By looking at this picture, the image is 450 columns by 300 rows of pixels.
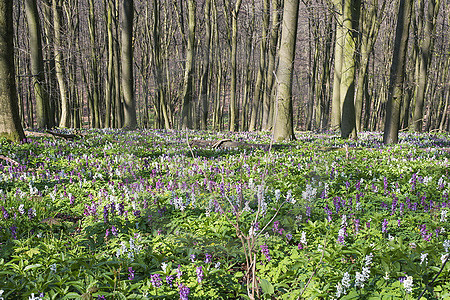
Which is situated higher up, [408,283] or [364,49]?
[364,49]

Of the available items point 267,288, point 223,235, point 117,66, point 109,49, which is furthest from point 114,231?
point 117,66

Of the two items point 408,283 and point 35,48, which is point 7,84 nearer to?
point 35,48

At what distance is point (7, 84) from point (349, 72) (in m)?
12.9

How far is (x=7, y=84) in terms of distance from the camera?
27.1ft

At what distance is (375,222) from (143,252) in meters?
2.86

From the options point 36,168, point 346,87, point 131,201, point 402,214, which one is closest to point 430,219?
point 402,214

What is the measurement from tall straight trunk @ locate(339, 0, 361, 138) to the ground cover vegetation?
6.07m

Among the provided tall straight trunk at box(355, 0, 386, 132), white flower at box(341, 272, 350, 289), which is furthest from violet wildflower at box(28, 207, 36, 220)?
tall straight trunk at box(355, 0, 386, 132)

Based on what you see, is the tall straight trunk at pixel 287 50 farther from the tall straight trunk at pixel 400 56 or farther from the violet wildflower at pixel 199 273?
the violet wildflower at pixel 199 273

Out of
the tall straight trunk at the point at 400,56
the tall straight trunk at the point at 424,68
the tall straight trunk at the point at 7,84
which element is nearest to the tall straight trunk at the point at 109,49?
the tall straight trunk at the point at 7,84

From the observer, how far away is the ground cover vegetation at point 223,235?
7.84 feet

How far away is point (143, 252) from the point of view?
2936mm

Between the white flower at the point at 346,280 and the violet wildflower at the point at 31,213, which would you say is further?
the violet wildflower at the point at 31,213

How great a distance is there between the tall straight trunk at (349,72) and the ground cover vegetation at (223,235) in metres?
6.07
